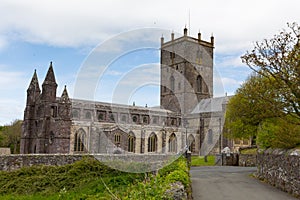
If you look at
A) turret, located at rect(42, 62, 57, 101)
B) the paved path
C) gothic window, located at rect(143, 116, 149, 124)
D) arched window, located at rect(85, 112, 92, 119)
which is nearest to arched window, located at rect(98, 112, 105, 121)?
arched window, located at rect(85, 112, 92, 119)

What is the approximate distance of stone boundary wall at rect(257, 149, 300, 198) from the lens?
13.1m

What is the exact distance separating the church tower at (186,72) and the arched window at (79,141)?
91.1ft

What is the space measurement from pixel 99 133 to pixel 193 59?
115ft

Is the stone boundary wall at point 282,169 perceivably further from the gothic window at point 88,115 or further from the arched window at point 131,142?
the arched window at point 131,142

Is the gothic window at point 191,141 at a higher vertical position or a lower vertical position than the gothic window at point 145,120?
lower

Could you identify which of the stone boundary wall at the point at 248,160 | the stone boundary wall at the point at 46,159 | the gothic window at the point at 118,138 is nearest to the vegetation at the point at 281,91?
the stone boundary wall at the point at 46,159

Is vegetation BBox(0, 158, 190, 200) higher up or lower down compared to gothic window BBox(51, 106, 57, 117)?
lower down

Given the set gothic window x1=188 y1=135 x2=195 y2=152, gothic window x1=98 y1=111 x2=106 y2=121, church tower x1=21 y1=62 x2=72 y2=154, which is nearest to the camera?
church tower x1=21 y1=62 x2=72 y2=154

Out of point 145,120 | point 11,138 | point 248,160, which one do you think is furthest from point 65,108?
point 11,138

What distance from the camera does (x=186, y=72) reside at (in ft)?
257

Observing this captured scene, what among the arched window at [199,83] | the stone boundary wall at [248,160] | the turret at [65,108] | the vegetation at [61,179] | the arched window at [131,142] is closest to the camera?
the vegetation at [61,179]

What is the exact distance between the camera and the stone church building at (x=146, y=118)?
147 feet

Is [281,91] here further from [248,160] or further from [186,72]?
[186,72]

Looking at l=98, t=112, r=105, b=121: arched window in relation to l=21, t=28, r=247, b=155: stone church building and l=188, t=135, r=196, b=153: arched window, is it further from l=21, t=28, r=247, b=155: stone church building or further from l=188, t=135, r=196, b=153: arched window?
l=188, t=135, r=196, b=153: arched window
